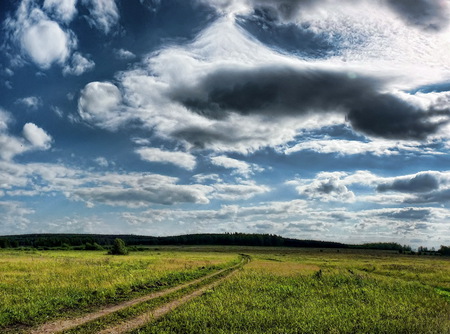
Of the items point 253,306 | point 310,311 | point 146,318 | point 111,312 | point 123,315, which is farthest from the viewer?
point 253,306

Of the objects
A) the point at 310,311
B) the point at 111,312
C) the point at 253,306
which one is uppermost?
the point at 310,311

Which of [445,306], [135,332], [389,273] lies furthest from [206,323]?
[389,273]

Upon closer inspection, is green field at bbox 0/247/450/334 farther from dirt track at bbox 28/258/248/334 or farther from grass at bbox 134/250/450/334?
dirt track at bbox 28/258/248/334

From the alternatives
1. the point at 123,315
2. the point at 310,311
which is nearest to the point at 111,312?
the point at 123,315

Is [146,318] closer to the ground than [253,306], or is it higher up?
closer to the ground

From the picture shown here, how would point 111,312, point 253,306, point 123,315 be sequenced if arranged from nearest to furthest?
point 123,315
point 111,312
point 253,306

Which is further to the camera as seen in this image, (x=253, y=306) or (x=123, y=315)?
(x=253, y=306)

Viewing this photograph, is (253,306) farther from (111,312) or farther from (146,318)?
(111,312)

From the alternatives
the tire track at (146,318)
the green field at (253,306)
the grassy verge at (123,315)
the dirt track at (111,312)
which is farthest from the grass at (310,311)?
the grassy verge at (123,315)

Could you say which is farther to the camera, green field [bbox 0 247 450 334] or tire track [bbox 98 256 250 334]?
green field [bbox 0 247 450 334]

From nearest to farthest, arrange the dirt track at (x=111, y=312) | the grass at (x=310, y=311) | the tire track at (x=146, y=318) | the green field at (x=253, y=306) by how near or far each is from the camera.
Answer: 1. the tire track at (x=146, y=318)
2. the dirt track at (x=111, y=312)
3. the grass at (x=310, y=311)
4. the green field at (x=253, y=306)

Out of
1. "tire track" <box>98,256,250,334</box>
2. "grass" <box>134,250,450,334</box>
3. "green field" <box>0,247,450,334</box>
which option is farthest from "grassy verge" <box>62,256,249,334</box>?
"grass" <box>134,250,450,334</box>

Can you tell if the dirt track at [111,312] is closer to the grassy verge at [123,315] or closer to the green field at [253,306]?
the grassy verge at [123,315]

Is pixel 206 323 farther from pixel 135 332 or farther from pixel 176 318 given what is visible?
pixel 135 332
